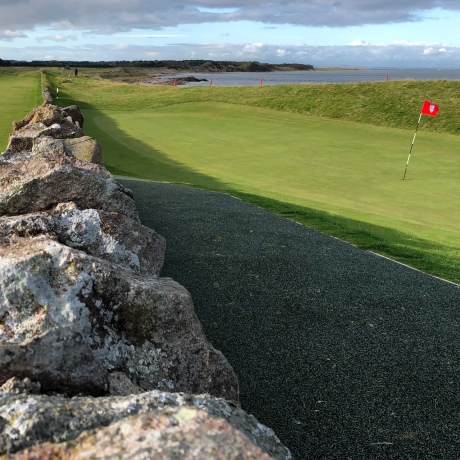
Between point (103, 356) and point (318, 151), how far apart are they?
20576mm

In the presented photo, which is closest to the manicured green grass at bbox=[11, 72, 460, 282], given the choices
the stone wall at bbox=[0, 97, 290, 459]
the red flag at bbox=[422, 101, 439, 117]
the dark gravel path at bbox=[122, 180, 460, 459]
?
the dark gravel path at bbox=[122, 180, 460, 459]

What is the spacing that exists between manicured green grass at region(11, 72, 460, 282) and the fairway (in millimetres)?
52

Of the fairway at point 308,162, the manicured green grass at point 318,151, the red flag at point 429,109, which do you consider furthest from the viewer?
the red flag at point 429,109

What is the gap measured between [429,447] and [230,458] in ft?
10.3

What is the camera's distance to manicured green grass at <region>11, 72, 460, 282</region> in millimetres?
12570

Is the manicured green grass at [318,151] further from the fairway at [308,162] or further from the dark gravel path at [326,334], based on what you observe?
the dark gravel path at [326,334]

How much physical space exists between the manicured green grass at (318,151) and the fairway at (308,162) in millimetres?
52

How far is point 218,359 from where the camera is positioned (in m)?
4.36

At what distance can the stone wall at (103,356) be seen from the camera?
2.34m

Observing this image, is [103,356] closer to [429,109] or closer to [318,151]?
[318,151]

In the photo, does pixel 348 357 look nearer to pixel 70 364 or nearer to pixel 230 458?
pixel 70 364

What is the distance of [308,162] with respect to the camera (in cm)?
2112

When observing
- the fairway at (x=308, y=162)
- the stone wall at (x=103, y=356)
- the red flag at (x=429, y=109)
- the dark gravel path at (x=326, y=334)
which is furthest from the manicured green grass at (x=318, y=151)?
the stone wall at (x=103, y=356)

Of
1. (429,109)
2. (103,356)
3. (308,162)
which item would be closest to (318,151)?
(308,162)
